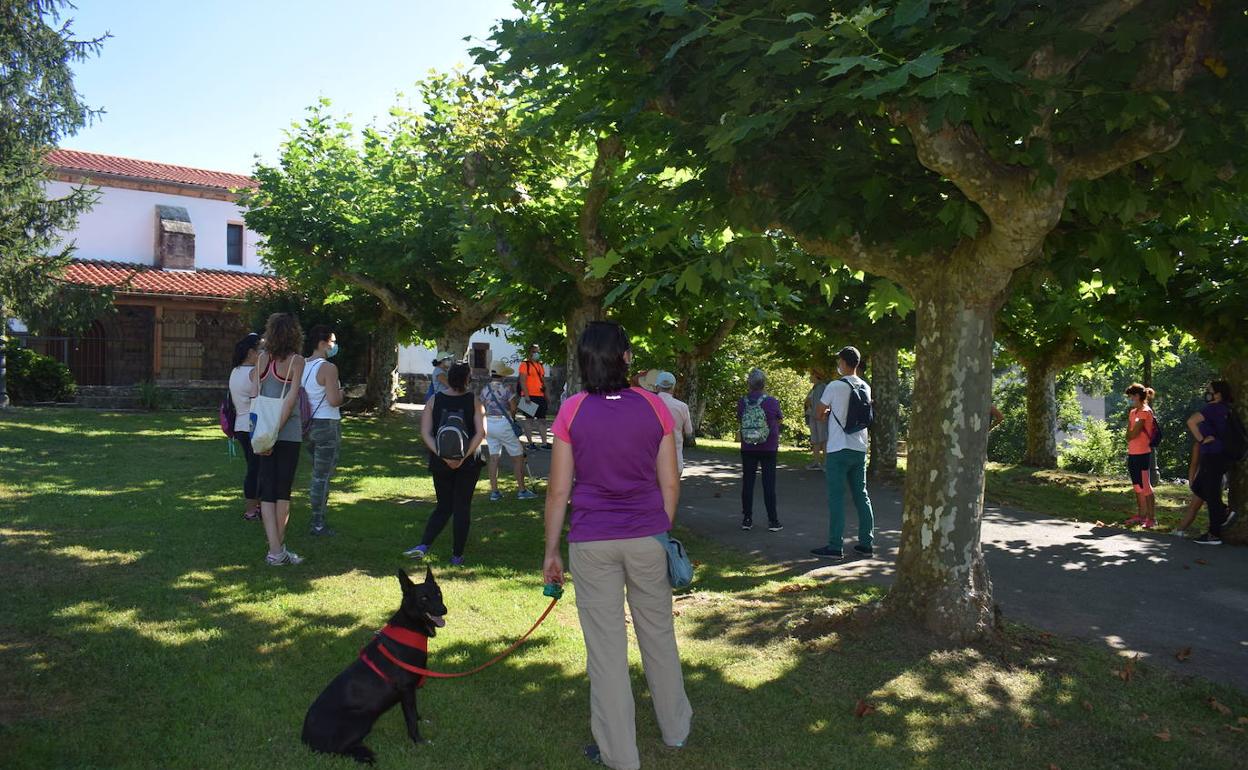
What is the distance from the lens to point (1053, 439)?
21.8 m

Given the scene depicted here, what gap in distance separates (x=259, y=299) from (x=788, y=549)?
75.4 ft

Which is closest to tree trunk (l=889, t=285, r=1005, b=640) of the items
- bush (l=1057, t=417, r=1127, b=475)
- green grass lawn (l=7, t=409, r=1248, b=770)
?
green grass lawn (l=7, t=409, r=1248, b=770)

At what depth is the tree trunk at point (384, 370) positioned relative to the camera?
1092 inches

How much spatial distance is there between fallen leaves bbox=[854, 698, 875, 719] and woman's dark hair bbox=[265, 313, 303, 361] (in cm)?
512

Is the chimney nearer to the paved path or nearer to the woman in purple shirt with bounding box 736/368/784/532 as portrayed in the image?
the paved path

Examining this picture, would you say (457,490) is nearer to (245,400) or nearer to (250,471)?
(250,471)

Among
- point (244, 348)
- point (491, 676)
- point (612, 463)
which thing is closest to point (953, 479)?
point (612, 463)

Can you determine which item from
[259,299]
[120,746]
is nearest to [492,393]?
[120,746]

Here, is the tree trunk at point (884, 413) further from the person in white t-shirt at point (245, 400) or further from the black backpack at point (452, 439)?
the person in white t-shirt at point (245, 400)

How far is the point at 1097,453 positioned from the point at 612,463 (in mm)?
27789

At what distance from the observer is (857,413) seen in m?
8.76

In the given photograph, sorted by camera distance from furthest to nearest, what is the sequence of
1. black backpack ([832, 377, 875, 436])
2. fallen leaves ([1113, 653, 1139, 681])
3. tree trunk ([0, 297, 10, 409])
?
1. tree trunk ([0, 297, 10, 409])
2. black backpack ([832, 377, 875, 436])
3. fallen leaves ([1113, 653, 1139, 681])

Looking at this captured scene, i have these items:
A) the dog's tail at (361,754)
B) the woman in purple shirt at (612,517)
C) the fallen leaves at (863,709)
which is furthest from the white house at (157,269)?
the fallen leaves at (863,709)

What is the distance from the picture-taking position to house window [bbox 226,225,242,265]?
38.4 metres
